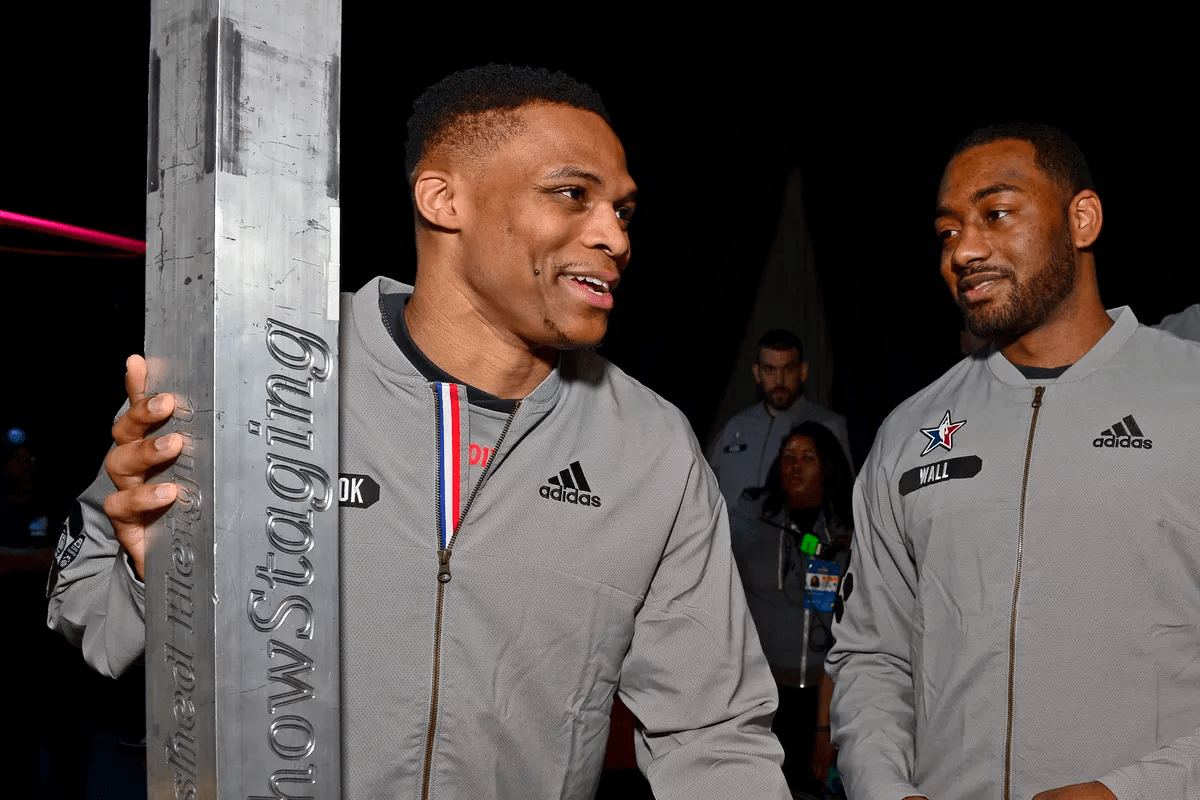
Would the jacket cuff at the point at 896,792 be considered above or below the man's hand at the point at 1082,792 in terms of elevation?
below

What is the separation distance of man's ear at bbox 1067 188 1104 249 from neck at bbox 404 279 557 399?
0.97 m

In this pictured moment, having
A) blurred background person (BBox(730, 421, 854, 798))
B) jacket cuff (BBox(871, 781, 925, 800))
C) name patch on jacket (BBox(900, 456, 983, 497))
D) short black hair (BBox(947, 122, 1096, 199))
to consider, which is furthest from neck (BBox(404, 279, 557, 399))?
blurred background person (BBox(730, 421, 854, 798))

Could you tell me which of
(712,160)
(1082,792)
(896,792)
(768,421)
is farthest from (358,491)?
(712,160)

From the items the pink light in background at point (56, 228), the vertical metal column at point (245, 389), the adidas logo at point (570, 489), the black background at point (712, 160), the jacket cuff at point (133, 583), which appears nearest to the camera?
the vertical metal column at point (245, 389)

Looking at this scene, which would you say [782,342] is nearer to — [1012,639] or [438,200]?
[1012,639]

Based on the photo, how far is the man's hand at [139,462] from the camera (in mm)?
762

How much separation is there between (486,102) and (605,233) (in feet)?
0.82

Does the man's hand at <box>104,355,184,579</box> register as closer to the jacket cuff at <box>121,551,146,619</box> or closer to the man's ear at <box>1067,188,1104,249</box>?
the jacket cuff at <box>121,551,146,619</box>

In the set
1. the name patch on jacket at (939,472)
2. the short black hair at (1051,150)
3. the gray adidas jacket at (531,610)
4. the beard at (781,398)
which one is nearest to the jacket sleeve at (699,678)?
the gray adidas jacket at (531,610)

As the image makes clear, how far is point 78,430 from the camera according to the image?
4270mm

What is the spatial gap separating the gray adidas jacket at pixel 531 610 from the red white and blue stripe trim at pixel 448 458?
0.03 ft

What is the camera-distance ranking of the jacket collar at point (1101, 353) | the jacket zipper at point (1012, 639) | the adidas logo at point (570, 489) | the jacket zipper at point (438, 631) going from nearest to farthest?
the jacket zipper at point (438, 631), the adidas logo at point (570, 489), the jacket zipper at point (1012, 639), the jacket collar at point (1101, 353)

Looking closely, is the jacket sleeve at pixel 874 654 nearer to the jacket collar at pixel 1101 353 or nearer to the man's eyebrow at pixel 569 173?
the jacket collar at pixel 1101 353

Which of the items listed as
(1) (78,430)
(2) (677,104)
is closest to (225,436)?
(2) (677,104)
